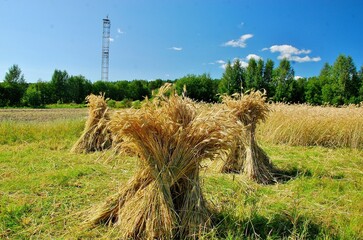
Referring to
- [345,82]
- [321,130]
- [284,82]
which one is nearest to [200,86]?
[284,82]

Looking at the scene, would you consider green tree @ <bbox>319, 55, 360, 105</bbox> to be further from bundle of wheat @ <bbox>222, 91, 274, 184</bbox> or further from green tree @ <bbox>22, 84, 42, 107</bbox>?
green tree @ <bbox>22, 84, 42, 107</bbox>

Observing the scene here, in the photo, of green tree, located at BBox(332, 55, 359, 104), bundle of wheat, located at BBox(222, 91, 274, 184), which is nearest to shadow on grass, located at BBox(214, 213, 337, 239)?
bundle of wheat, located at BBox(222, 91, 274, 184)

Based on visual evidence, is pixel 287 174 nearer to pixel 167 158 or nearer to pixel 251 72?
pixel 167 158

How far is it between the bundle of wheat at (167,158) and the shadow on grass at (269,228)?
0.67 feet

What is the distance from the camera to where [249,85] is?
42.9 metres

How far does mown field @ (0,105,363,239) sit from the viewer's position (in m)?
2.60

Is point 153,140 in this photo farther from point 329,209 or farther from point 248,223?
point 329,209

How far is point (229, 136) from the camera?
2400mm

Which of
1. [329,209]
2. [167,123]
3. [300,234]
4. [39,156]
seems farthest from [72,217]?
[39,156]

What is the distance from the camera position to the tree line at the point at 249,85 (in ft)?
121

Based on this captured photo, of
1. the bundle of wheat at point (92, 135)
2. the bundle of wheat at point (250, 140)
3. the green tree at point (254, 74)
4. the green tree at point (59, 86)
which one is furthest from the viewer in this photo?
the green tree at point (59, 86)

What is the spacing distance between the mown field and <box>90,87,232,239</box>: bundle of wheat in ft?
0.68

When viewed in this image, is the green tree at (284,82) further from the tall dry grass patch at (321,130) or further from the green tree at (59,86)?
the green tree at (59,86)

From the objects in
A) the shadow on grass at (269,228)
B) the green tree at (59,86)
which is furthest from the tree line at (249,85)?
the shadow on grass at (269,228)
